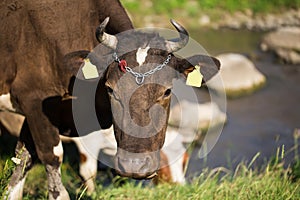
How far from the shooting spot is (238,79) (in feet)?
35.2

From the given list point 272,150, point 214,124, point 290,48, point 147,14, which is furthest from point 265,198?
point 147,14

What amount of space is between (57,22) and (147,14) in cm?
1176

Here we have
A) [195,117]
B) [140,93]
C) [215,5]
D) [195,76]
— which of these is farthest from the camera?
[215,5]

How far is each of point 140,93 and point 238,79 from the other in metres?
7.21

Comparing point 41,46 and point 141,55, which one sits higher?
point 141,55

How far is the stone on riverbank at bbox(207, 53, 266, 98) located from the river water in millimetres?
191

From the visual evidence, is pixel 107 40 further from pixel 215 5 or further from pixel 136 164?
pixel 215 5

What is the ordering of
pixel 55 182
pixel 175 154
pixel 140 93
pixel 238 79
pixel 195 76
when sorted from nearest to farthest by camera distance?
pixel 140 93 → pixel 195 76 → pixel 55 182 → pixel 175 154 → pixel 238 79

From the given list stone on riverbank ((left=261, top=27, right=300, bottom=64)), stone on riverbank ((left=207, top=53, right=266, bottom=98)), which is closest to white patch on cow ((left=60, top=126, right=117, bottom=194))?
stone on riverbank ((left=207, top=53, right=266, bottom=98))

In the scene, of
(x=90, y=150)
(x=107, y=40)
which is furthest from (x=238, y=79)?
(x=107, y=40)

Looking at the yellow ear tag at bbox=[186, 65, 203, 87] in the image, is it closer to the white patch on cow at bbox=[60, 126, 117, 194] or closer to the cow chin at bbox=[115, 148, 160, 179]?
the cow chin at bbox=[115, 148, 160, 179]

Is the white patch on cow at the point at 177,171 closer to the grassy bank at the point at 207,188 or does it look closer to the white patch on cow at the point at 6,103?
the grassy bank at the point at 207,188

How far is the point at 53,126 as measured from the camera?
477 cm

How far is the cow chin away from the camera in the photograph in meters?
3.70
